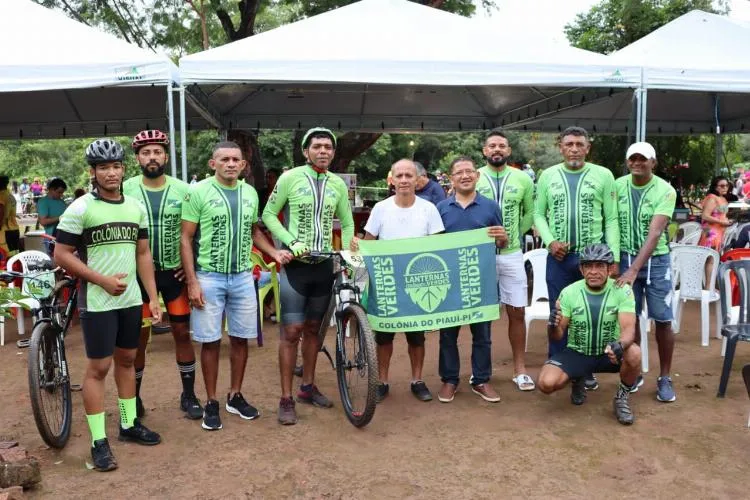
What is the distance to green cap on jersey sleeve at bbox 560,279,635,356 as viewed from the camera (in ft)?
13.7

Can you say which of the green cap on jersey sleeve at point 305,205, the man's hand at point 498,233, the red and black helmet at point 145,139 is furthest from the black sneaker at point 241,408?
the man's hand at point 498,233

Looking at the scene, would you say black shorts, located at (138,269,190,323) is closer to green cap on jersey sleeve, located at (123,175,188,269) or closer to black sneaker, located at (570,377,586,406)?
green cap on jersey sleeve, located at (123,175,188,269)

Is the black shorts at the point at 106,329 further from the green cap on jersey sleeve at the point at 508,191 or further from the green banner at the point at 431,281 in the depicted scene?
the green cap on jersey sleeve at the point at 508,191

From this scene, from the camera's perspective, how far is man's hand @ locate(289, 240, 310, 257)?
3949 mm

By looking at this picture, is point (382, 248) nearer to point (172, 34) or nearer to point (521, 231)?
point (521, 231)

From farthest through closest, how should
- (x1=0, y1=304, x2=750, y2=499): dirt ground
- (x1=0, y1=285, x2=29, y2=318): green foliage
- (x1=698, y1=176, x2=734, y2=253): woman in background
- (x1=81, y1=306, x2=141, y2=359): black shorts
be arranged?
(x1=698, y1=176, x2=734, y2=253): woman in background → (x1=81, y1=306, x2=141, y2=359): black shorts → (x1=0, y1=304, x2=750, y2=499): dirt ground → (x1=0, y1=285, x2=29, y2=318): green foliage

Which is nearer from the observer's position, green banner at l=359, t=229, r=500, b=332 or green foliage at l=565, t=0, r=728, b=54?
green banner at l=359, t=229, r=500, b=332

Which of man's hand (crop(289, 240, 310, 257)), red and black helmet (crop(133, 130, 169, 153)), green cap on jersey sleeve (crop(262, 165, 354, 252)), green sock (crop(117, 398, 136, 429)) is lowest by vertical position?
green sock (crop(117, 398, 136, 429))

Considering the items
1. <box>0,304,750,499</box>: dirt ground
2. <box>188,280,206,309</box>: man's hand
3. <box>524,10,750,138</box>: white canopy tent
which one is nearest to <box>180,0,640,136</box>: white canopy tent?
<box>524,10,750,138</box>: white canopy tent

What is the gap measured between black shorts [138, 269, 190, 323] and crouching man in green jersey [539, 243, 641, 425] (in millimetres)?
2314

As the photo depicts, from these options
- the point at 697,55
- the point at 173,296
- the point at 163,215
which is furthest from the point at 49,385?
the point at 697,55

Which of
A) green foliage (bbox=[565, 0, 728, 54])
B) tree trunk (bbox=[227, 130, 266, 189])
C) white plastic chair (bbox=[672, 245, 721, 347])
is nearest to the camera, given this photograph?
white plastic chair (bbox=[672, 245, 721, 347])

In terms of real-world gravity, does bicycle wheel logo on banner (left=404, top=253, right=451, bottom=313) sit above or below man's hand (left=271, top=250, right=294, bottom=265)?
below

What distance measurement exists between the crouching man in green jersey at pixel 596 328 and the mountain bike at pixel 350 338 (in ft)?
3.87
